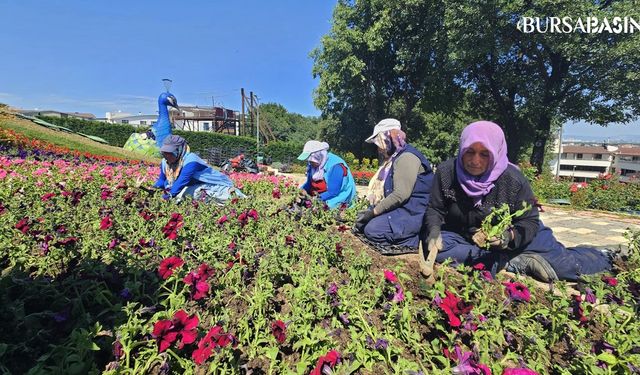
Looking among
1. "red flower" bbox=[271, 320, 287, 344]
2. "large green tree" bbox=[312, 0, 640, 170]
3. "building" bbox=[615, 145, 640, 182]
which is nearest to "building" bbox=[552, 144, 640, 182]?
"building" bbox=[615, 145, 640, 182]

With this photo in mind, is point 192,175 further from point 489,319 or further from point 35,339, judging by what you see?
point 489,319

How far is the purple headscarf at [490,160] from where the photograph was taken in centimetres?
238

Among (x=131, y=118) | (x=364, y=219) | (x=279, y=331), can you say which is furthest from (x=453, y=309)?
(x=131, y=118)

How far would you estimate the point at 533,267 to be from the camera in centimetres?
253

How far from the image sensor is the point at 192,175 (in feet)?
14.2

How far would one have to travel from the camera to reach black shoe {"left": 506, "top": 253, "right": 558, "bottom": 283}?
8.02 feet

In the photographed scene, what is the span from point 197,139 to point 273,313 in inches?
932

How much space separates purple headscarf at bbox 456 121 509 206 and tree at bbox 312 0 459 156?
680 inches

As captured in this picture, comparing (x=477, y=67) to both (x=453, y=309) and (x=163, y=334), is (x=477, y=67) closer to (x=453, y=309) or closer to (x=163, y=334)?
(x=453, y=309)

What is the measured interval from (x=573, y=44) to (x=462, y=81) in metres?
6.59

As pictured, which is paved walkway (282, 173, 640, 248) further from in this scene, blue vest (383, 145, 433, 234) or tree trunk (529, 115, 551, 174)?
tree trunk (529, 115, 551, 174)

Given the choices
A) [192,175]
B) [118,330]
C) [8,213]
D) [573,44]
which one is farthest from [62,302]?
[573,44]

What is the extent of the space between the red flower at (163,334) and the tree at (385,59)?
19.2 m

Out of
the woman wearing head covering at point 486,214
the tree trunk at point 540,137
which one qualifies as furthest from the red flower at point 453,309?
the tree trunk at point 540,137
